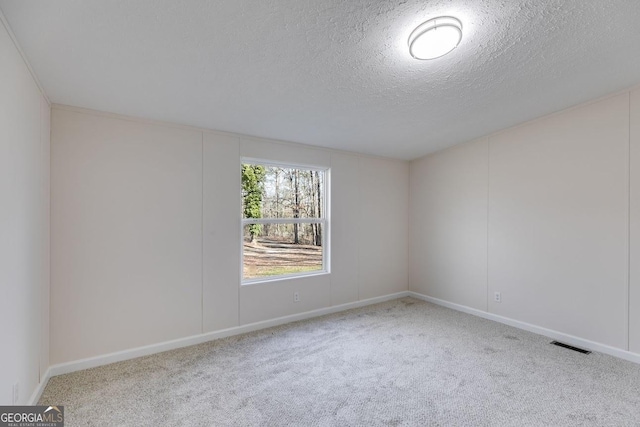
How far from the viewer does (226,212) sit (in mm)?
3271

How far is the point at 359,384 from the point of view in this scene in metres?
2.31

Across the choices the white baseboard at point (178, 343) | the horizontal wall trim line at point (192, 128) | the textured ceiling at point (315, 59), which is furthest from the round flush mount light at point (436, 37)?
the white baseboard at point (178, 343)

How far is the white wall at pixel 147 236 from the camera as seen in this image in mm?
2510

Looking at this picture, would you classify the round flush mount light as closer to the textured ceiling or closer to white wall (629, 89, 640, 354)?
the textured ceiling

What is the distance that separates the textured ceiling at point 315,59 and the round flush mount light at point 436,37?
0.05 m

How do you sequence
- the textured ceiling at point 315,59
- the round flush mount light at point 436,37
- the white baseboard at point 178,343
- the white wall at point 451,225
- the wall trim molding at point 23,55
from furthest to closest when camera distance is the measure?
the white wall at point 451,225
the white baseboard at point 178,343
the round flush mount light at point 436,37
the textured ceiling at point 315,59
the wall trim molding at point 23,55

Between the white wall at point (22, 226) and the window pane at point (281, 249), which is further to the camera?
the window pane at point (281, 249)

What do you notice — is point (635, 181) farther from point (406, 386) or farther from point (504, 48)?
point (406, 386)

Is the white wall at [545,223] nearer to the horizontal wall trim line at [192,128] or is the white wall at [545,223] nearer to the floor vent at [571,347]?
the floor vent at [571,347]

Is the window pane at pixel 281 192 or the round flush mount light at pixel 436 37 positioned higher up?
the round flush mount light at pixel 436 37

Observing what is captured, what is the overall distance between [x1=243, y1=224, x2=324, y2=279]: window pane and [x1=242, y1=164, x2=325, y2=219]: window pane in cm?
17

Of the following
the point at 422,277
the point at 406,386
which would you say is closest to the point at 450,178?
the point at 422,277

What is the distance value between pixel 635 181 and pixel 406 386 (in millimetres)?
2763

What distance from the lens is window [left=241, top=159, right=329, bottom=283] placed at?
11.6ft
